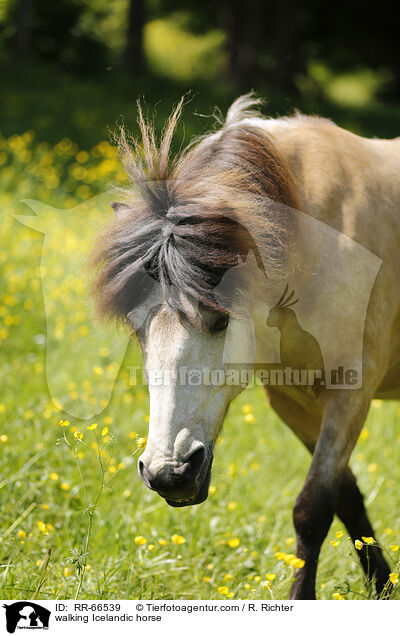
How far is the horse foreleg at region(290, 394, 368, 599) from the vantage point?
9.95 ft

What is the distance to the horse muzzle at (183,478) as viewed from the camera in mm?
2330

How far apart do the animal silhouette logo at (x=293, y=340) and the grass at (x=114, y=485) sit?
60cm

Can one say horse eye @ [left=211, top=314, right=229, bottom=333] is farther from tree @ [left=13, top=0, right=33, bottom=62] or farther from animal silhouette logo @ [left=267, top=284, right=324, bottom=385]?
tree @ [left=13, top=0, right=33, bottom=62]

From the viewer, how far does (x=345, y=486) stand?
11.6ft

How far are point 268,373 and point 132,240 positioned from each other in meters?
1.05

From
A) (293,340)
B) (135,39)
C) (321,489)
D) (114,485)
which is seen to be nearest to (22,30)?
(135,39)

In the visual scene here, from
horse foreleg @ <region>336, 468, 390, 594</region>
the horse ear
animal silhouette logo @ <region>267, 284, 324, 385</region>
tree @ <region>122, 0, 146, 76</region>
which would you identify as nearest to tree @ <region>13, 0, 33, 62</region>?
tree @ <region>122, 0, 146, 76</region>

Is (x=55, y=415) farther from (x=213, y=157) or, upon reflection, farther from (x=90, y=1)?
(x=90, y=1)

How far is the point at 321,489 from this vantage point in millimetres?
3029
